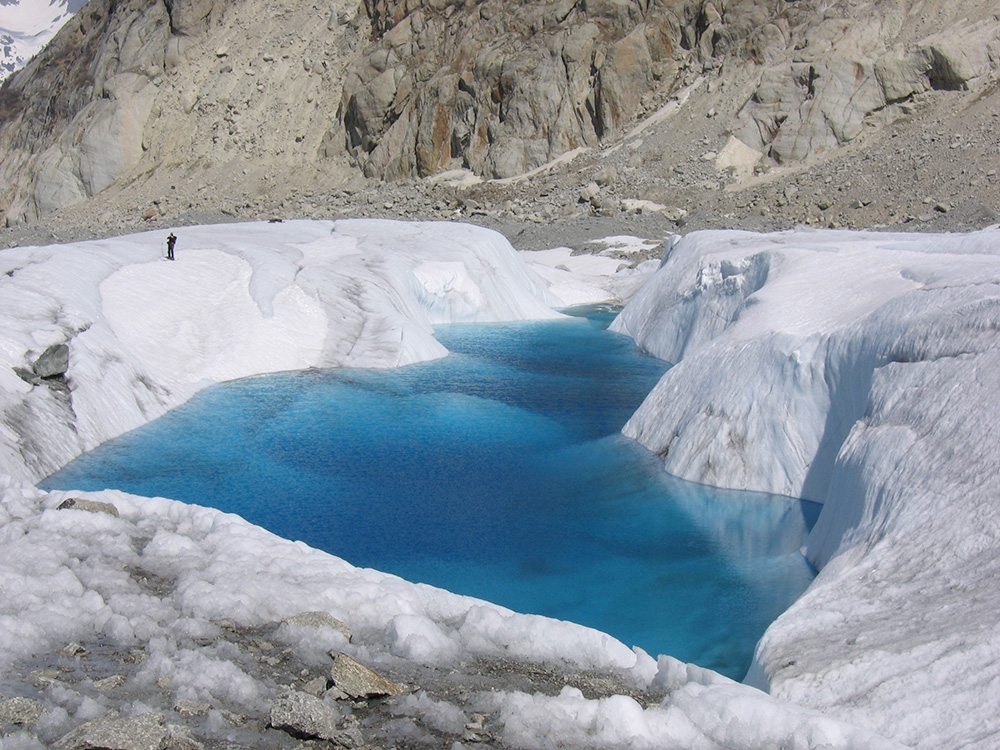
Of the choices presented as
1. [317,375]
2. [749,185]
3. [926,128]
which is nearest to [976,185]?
[926,128]

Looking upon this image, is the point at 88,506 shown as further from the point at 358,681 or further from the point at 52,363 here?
the point at 52,363

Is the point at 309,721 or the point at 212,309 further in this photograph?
the point at 212,309

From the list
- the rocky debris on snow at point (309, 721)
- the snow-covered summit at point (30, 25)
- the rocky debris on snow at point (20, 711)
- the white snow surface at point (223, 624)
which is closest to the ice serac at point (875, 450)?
the white snow surface at point (223, 624)

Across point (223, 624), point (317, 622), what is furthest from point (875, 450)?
point (223, 624)

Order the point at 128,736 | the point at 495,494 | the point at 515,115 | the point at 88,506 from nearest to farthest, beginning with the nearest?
the point at 128,736 → the point at 88,506 → the point at 495,494 → the point at 515,115

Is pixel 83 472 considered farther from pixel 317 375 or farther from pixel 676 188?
pixel 676 188

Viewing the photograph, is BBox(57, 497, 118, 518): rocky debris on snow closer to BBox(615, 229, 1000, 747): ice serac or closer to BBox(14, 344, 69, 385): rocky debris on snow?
BBox(615, 229, 1000, 747): ice serac

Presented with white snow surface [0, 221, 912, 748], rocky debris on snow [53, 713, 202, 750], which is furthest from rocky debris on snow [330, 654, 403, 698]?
rocky debris on snow [53, 713, 202, 750]
